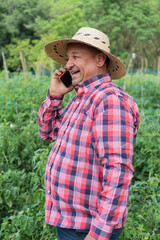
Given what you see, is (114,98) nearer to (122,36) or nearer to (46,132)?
(46,132)

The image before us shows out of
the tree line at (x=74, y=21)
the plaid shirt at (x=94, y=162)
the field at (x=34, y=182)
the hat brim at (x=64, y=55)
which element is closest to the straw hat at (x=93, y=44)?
the hat brim at (x=64, y=55)

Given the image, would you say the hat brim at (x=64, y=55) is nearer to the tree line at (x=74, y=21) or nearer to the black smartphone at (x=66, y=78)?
the black smartphone at (x=66, y=78)

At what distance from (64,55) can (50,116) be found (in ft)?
1.44

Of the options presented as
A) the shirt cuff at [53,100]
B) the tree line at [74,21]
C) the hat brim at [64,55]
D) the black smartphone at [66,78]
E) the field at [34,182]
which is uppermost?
the hat brim at [64,55]

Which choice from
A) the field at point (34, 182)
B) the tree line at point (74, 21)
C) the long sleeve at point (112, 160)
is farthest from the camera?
the tree line at point (74, 21)

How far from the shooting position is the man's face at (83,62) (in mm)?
1380

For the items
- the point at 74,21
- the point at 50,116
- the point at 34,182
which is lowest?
the point at 74,21

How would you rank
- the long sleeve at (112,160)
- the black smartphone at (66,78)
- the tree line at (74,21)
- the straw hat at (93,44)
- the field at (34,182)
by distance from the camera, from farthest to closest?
the tree line at (74,21), the field at (34,182), the black smartphone at (66,78), the straw hat at (93,44), the long sleeve at (112,160)

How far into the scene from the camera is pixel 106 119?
1.15 m

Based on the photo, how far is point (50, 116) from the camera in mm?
1703

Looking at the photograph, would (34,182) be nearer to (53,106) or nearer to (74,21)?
(53,106)

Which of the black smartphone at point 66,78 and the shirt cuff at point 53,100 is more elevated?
the black smartphone at point 66,78

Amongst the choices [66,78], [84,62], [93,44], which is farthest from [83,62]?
[66,78]

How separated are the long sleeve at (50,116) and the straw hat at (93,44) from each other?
315 millimetres
